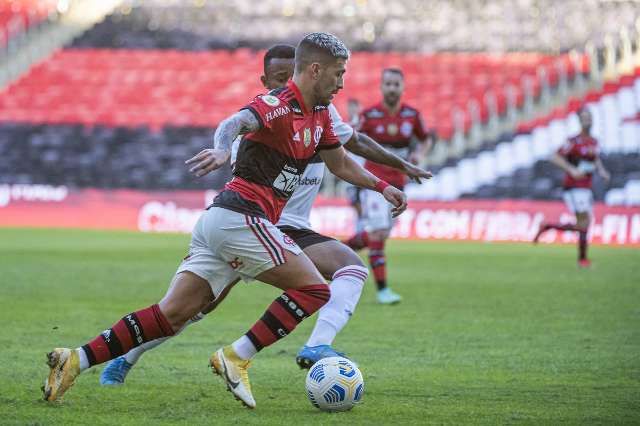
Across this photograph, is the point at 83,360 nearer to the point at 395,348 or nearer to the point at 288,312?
the point at 288,312

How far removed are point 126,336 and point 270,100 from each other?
1510 mm

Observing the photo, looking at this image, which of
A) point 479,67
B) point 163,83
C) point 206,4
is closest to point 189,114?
point 163,83

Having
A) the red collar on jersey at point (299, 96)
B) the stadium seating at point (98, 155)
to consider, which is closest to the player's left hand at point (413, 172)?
the red collar on jersey at point (299, 96)

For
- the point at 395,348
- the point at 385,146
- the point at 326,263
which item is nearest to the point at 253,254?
the point at 326,263

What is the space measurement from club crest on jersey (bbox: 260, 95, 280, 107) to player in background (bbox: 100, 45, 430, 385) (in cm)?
112

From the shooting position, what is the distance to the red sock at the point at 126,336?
20.2 feet

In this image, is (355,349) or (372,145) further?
(355,349)

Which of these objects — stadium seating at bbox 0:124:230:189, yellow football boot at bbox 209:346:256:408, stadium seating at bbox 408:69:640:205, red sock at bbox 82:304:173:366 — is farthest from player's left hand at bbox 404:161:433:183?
stadium seating at bbox 0:124:230:189

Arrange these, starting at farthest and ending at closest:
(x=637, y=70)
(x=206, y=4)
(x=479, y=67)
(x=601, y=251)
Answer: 1. (x=206, y=4)
2. (x=479, y=67)
3. (x=637, y=70)
4. (x=601, y=251)

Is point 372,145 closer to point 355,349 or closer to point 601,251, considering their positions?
point 355,349

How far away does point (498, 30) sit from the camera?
3372 cm

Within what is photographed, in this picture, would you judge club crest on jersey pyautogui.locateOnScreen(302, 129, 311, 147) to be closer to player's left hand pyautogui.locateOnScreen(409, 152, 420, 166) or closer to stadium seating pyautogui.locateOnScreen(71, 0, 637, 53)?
player's left hand pyautogui.locateOnScreen(409, 152, 420, 166)

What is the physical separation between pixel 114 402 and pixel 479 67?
27.8m

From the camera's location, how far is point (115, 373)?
7.07 metres
